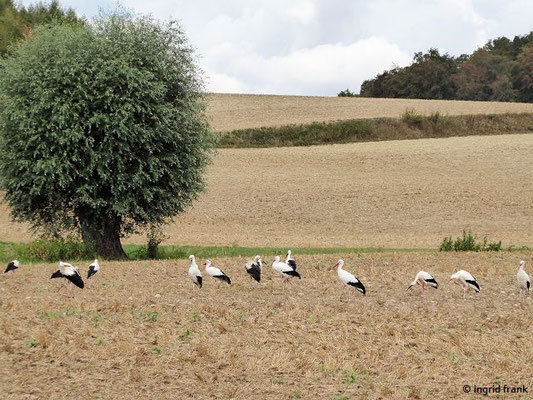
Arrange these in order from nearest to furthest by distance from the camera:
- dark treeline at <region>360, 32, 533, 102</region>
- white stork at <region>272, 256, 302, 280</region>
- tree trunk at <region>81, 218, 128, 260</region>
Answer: white stork at <region>272, 256, 302, 280</region> → tree trunk at <region>81, 218, 128, 260</region> → dark treeline at <region>360, 32, 533, 102</region>

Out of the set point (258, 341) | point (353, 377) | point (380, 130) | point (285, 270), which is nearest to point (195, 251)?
point (285, 270)

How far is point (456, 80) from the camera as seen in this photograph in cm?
13625

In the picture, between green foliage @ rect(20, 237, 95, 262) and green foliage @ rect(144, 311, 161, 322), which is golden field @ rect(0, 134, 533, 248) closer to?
green foliage @ rect(20, 237, 95, 262)

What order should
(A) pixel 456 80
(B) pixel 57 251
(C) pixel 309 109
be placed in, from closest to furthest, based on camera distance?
(B) pixel 57 251 → (C) pixel 309 109 → (A) pixel 456 80

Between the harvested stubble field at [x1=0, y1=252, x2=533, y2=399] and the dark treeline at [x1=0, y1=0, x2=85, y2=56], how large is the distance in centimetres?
5755

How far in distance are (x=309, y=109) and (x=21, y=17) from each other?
36.6 m

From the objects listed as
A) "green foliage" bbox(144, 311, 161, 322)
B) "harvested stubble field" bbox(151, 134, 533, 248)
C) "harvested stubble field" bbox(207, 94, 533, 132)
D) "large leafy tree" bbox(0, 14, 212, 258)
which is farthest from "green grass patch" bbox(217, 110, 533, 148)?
"green foliage" bbox(144, 311, 161, 322)

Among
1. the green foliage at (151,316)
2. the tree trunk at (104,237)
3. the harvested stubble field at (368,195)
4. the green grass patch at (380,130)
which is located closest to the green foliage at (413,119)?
the green grass patch at (380,130)

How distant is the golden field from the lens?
49.3 meters

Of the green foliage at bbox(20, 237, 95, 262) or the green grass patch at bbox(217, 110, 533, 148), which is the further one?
the green grass patch at bbox(217, 110, 533, 148)

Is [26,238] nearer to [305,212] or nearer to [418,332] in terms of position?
[305,212]

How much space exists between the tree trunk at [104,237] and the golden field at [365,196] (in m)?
8.76

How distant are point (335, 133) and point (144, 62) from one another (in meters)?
44.9

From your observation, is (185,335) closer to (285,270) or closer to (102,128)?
(285,270)
